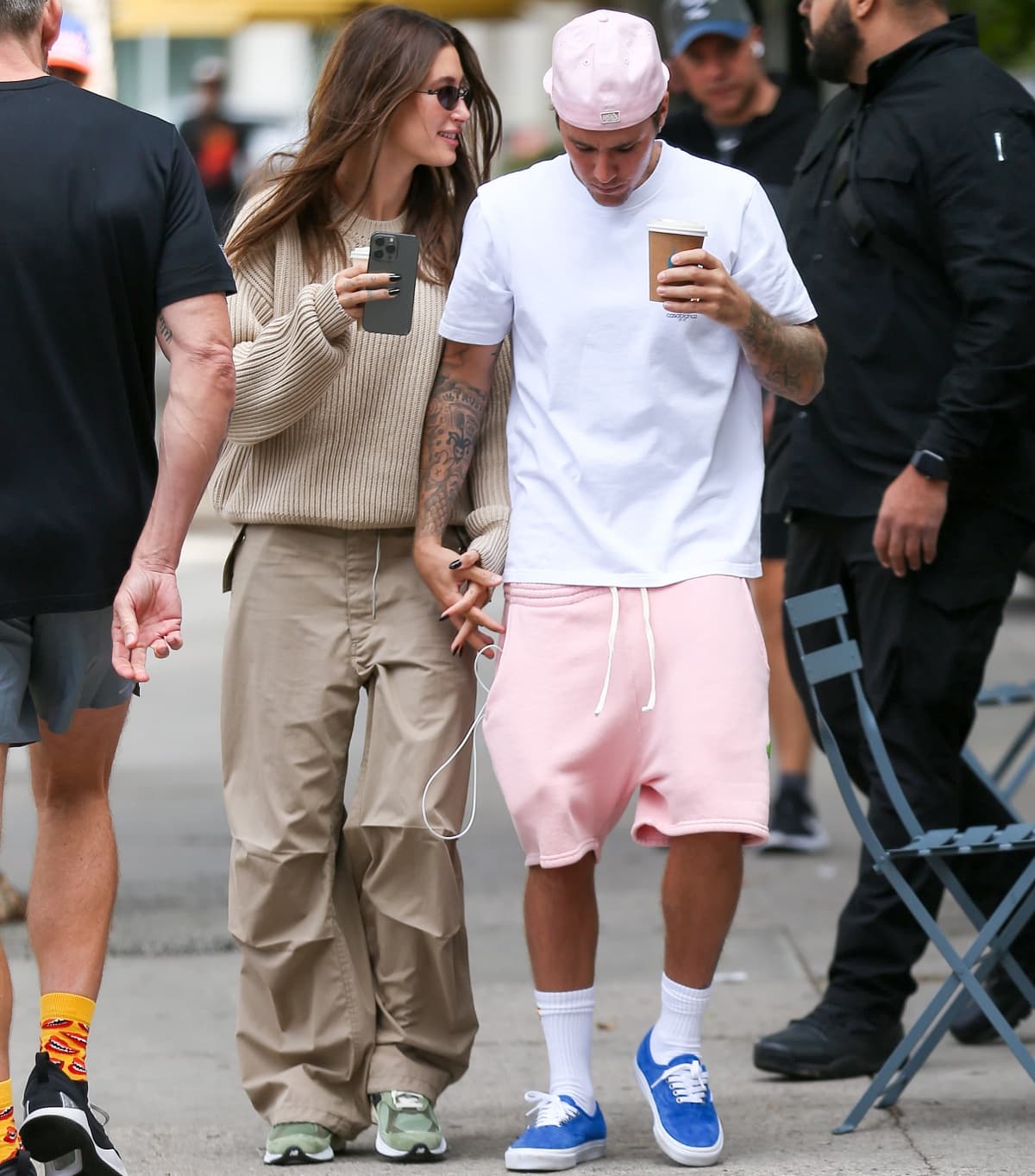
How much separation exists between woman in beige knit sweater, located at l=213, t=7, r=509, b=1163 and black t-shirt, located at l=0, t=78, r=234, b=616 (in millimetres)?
329

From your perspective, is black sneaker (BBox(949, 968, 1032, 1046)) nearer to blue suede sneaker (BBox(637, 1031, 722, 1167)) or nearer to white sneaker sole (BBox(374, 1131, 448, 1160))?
blue suede sneaker (BBox(637, 1031, 722, 1167))

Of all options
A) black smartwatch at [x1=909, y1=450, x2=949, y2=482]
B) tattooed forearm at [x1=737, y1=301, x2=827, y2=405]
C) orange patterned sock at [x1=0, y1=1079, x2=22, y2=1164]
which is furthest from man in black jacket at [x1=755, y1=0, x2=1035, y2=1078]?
orange patterned sock at [x1=0, y1=1079, x2=22, y2=1164]

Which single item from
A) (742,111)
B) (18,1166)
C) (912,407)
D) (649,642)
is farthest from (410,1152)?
(742,111)

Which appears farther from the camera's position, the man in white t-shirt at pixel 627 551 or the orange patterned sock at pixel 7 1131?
the man in white t-shirt at pixel 627 551

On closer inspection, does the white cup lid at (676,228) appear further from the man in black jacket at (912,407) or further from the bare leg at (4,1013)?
the bare leg at (4,1013)

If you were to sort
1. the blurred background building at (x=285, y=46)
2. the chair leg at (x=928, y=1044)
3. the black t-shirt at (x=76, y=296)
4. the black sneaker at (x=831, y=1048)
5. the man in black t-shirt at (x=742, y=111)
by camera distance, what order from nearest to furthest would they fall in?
the black t-shirt at (x=76, y=296) < the chair leg at (x=928, y=1044) < the black sneaker at (x=831, y=1048) < the man in black t-shirt at (x=742, y=111) < the blurred background building at (x=285, y=46)

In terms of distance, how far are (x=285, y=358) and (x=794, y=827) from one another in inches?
130

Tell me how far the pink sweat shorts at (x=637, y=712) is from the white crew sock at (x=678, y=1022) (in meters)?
0.28

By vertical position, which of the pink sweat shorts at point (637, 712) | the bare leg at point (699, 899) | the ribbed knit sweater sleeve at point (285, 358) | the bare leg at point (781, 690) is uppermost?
the ribbed knit sweater sleeve at point (285, 358)

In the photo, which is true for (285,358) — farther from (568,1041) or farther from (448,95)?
(568,1041)

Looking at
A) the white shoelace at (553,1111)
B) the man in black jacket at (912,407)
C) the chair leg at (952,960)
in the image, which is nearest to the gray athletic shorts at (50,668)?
the white shoelace at (553,1111)

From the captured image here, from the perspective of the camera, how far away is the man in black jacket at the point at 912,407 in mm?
4246

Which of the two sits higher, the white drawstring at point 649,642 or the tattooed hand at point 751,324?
the tattooed hand at point 751,324

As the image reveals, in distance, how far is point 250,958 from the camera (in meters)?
3.92
